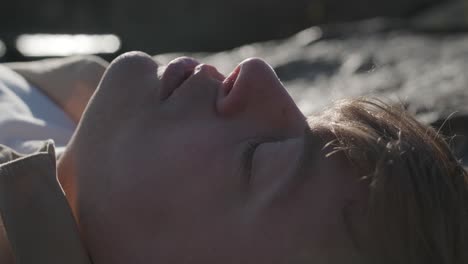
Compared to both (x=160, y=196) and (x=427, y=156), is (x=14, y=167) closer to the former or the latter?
(x=160, y=196)

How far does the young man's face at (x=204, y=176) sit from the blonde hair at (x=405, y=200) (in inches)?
1.4

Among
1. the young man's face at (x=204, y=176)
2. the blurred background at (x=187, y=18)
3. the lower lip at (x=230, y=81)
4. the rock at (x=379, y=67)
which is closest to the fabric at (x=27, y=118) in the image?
the young man's face at (x=204, y=176)

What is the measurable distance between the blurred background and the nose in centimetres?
394

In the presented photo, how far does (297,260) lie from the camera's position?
104 centimetres

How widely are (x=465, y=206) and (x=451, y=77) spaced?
3.89 feet

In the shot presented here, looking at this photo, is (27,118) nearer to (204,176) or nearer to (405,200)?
(204,176)

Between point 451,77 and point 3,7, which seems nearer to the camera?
point 451,77

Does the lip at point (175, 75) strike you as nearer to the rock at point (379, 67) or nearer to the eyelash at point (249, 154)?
the eyelash at point (249, 154)

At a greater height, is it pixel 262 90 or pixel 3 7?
pixel 262 90

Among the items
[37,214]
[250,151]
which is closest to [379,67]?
[250,151]

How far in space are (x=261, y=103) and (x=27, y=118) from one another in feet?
1.79

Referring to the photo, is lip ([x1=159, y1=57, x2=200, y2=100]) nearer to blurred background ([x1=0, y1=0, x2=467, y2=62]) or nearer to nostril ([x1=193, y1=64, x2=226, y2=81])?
nostril ([x1=193, y1=64, x2=226, y2=81])

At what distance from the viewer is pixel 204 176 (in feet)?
3.67

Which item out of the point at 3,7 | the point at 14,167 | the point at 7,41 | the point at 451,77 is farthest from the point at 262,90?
the point at 3,7
